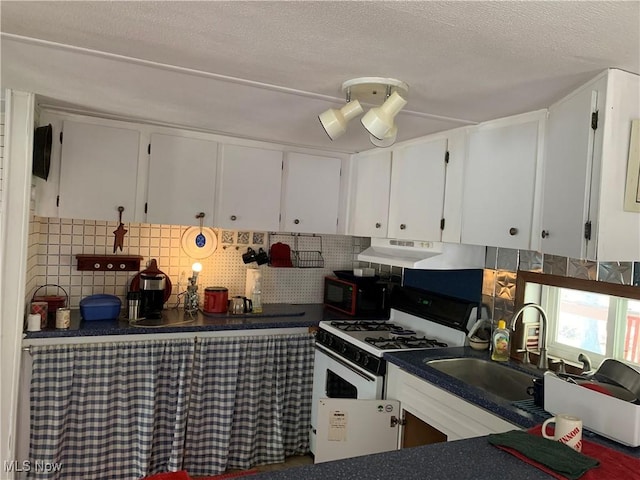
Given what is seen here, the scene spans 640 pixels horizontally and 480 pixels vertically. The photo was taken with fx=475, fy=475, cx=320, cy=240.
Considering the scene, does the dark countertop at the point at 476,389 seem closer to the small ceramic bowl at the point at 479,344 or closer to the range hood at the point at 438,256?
the small ceramic bowl at the point at 479,344

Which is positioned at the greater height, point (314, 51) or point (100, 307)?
point (314, 51)

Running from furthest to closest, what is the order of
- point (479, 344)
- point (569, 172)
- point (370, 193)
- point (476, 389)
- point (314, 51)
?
point (370, 193) → point (479, 344) → point (476, 389) → point (569, 172) → point (314, 51)

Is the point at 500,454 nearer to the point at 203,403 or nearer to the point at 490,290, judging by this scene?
the point at 490,290

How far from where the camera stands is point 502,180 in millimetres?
2314

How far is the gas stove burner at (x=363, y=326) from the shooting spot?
9.97 ft

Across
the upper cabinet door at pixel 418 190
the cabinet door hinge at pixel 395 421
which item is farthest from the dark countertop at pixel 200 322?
the cabinet door hinge at pixel 395 421

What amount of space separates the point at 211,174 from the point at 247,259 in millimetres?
705

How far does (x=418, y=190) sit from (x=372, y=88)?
113cm

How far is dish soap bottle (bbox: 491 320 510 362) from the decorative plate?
77.9 inches

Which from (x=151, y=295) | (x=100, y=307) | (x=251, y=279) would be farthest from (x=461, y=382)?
(x=100, y=307)

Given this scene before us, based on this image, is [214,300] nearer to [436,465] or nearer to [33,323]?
[33,323]

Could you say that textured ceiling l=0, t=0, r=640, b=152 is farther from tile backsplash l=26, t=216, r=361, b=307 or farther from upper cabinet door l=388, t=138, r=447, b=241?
tile backsplash l=26, t=216, r=361, b=307

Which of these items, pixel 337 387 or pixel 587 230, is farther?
pixel 337 387

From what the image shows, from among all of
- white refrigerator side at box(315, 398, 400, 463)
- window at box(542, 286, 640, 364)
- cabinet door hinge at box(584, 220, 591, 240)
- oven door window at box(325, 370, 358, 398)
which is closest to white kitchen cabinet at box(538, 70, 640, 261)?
cabinet door hinge at box(584, 220, 591, 240)
